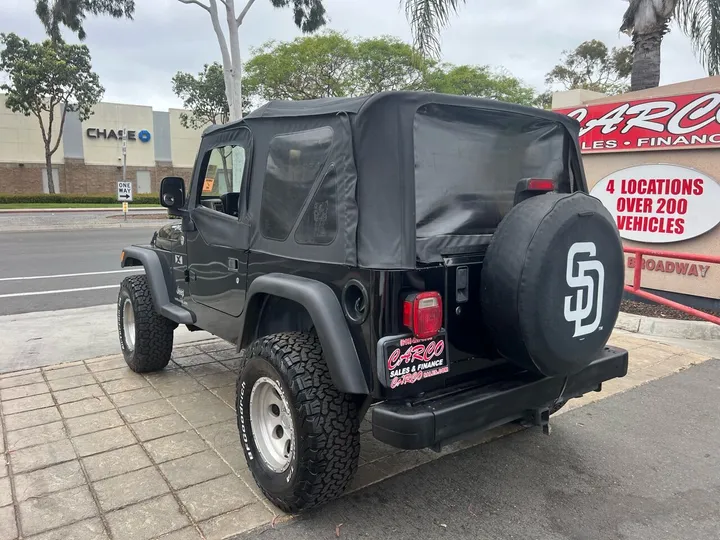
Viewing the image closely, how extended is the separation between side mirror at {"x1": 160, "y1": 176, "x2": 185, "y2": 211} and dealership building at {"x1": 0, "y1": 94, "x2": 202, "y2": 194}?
37732 millimetres

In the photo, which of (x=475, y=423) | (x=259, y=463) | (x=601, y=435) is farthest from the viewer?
(x=601, y=435)

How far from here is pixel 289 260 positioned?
307 centimetres

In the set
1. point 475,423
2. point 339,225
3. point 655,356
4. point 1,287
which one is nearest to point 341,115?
point 339,225

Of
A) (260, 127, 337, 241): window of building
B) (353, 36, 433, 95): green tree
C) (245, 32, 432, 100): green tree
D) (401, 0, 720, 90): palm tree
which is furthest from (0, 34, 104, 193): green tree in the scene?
(260, 127, 337, 241): window of building

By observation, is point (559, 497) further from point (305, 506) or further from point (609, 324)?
point (305, 506)

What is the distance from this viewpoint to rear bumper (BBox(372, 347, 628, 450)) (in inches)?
95.8

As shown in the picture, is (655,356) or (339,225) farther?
(655,356)

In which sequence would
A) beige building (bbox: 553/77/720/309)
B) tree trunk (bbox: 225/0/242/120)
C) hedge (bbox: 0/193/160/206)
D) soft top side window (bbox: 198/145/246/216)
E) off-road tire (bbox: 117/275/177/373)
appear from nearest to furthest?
soft top side window (bbox: 198/145/246/216) < off-road tire (bbox: 117/275/177/373) < beige building (bbox: 553/77/720/309) < tree trunk (bbox: 225/0/242/120) < hedge (bbox: 0/193/160/206)

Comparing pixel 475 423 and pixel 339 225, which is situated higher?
pixel 339 225

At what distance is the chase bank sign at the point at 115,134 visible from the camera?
129ft

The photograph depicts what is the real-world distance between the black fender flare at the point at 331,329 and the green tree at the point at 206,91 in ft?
109

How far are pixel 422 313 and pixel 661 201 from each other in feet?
21.2

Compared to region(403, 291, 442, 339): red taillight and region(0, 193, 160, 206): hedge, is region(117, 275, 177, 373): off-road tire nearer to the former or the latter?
region(403, 291, 442, 339): red taillight

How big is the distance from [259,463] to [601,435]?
2325 millimetres
